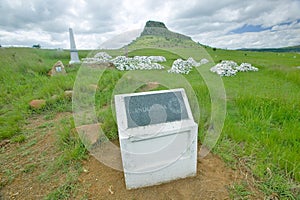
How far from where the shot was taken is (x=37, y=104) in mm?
3963

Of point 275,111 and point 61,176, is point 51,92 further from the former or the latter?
point 275,111

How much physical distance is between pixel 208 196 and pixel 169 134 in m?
0.71

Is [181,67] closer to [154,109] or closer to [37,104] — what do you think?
[37,104]

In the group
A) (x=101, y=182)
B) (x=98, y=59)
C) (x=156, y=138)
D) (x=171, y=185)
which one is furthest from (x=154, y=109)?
(x=98, y=59)

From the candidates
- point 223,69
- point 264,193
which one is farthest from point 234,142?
point 223,69

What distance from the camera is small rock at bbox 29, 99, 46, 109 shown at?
12.9ft

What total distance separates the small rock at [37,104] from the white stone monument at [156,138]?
2956 millimetres

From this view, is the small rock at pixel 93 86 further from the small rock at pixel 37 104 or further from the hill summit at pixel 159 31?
the hill summit at pixel 159 31

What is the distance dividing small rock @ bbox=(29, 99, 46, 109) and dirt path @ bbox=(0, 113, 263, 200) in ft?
5.60

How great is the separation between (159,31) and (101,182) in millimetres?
2234

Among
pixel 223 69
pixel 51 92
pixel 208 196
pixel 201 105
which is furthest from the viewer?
pixel 223 69

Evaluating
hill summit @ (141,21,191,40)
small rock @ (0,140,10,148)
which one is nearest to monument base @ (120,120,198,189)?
hill summit @ (141,21,191,40)

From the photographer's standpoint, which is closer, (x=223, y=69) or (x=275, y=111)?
(x=275, y=111)

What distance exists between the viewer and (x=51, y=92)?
14.9ft
